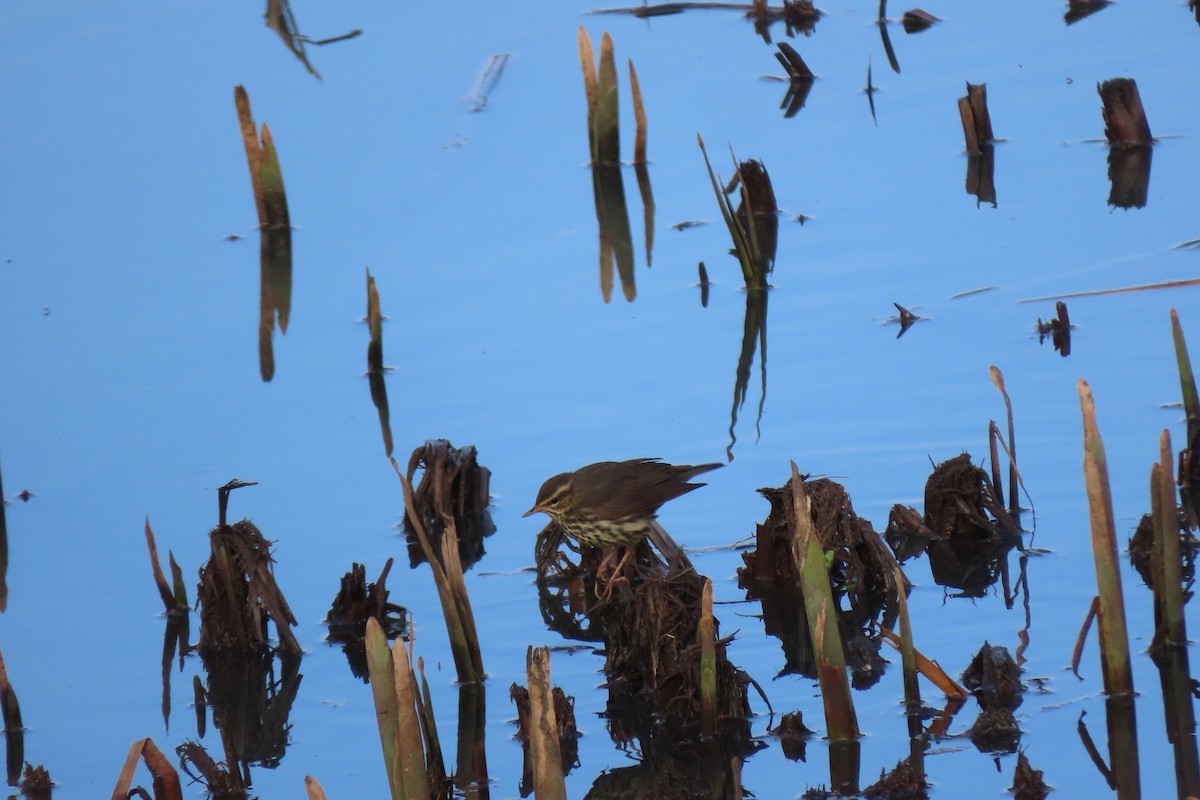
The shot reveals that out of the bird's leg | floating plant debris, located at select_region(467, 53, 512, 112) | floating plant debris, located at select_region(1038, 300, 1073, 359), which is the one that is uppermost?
floating plant debris, located at select_region(467, 53, 512, 112)

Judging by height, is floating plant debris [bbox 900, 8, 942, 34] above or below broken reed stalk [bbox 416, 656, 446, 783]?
above

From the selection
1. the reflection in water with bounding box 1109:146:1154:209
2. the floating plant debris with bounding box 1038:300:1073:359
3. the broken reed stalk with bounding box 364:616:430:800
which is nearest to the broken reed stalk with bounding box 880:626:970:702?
the broken reed stalk with bounding box 364:616:430:800

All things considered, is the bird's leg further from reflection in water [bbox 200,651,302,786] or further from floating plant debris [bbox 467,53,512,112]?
floating plant debris [bbox 467,53,512,112]

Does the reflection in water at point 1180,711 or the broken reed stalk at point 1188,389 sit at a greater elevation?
the broken reed stalk at point 1188,389

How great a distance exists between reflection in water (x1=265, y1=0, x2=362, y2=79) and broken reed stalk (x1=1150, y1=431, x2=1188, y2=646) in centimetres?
925

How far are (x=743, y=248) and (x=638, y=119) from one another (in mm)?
2252

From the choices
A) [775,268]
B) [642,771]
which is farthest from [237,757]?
[775,268]

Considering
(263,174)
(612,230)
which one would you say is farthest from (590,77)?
(263,174)

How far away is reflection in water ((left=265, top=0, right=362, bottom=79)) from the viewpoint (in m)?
14.3

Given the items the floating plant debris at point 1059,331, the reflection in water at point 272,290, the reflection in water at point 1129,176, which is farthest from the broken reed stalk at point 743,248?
the reflection in water at point 272,290

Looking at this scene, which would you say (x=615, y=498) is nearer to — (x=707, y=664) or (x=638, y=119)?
(x=707, y=664)

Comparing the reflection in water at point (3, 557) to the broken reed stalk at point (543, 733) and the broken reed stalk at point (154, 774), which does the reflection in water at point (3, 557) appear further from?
the broken reed stalk at point (543, 733)

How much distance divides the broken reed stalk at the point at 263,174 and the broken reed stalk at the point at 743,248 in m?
3.03

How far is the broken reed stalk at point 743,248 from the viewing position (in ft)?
33.2
